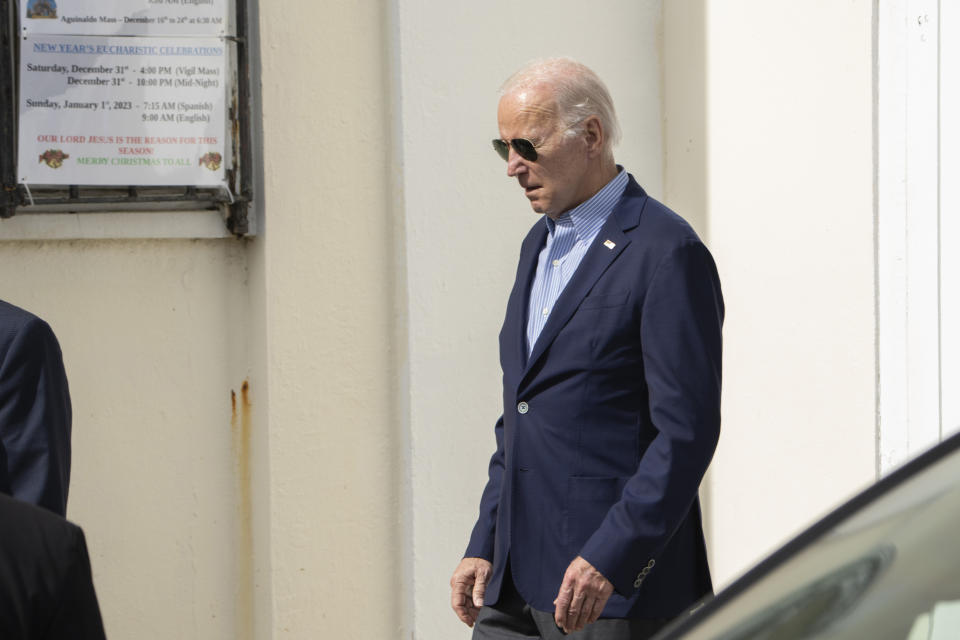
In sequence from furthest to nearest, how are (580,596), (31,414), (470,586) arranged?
(470,586) → (31,414) → (580,596)

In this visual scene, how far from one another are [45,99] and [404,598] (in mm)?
1778

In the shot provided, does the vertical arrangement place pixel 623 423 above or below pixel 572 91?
below

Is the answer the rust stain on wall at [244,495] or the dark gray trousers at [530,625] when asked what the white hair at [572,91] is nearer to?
the dark gray trousers at [530,625]

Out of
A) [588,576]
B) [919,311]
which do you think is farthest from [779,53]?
[588,576]

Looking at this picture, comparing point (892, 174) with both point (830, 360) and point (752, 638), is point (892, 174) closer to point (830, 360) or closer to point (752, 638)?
point (830, 360)

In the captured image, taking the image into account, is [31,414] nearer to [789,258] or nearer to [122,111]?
[122,111]

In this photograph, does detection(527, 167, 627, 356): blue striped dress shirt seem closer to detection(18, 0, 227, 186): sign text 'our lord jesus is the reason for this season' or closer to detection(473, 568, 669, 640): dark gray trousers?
detection(473, 568, 669, 640): dark gray trousers

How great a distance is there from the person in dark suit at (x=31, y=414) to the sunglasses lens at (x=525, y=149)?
3.38ft

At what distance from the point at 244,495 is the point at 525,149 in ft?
6.01

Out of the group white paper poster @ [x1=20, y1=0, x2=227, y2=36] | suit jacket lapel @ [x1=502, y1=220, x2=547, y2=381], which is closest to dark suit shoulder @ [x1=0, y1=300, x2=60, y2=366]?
suit jacket lapel @ [x1=502, y1=220, x2=547, y2=381]

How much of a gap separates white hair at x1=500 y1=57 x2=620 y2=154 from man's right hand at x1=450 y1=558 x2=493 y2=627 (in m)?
0.90

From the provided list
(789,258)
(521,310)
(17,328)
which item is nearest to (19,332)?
(17,328)

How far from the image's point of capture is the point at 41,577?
5.16ft

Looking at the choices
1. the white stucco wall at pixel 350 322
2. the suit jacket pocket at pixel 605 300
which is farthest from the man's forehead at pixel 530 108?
the white stucco wall at pixel 350 322
